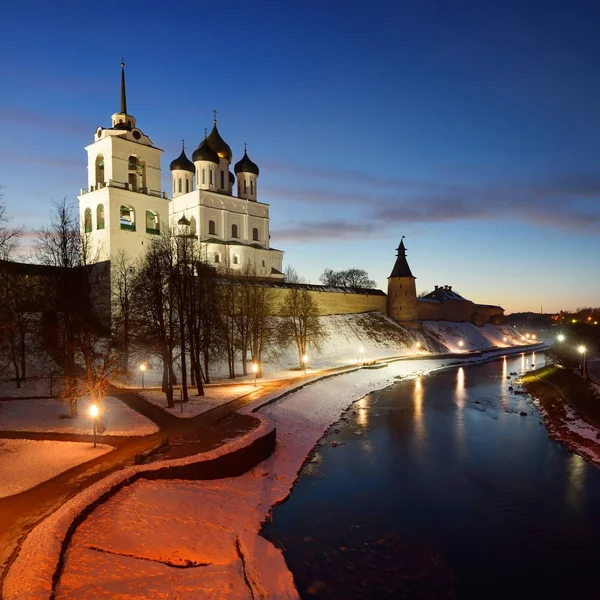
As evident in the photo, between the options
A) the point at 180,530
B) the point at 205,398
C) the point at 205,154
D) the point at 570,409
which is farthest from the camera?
the point at 205,154

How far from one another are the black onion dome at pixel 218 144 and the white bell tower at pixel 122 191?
13849 mm

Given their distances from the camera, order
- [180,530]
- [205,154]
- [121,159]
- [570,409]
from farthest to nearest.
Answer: [205,154] < [121,159] < [570,409] < [180,530]

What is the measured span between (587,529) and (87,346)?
15.1 m

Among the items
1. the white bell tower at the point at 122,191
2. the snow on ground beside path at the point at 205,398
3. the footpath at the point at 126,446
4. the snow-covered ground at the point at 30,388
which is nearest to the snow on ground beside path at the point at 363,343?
the snow on ground beside path at the point at 205,398

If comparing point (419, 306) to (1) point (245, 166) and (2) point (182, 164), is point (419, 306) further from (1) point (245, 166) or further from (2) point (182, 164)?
(2) point (182, 164)

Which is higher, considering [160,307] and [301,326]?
[160,307]

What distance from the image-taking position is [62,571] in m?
7.29

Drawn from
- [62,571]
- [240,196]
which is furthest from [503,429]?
[240,196]

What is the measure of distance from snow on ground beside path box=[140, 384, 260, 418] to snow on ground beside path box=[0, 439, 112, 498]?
4750 millimetres

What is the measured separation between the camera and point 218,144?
168 ft

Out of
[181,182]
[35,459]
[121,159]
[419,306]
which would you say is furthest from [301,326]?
[419,306]

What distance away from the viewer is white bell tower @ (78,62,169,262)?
3534cm

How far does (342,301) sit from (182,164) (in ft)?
71.0

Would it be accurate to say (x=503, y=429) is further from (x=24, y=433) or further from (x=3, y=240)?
(x=3, y=240)
